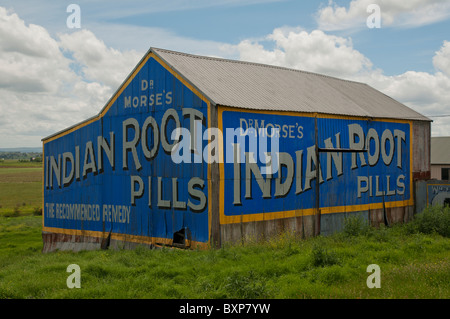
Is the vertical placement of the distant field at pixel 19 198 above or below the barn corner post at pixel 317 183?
below

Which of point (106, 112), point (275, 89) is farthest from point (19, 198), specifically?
point (275, 89)

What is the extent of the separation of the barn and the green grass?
1.98 meters

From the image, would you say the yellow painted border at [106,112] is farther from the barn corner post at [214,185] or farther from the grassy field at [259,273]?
the grassy field at [259,273]

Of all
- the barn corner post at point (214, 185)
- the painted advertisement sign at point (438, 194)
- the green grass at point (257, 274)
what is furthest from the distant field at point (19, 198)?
the painted advertisement sign at point (438, 194)

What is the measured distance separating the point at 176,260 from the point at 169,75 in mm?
7848

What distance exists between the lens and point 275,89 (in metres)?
22.0

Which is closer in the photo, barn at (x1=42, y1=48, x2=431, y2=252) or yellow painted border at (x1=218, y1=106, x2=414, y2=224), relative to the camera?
yellow painted border at (x1=218, y1=106, x2=414, y2=224)

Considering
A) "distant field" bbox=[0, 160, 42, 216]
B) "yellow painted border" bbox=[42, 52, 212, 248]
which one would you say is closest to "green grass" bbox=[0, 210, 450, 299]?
"yellow painted border" bbox=[42, 52, 212, 248]

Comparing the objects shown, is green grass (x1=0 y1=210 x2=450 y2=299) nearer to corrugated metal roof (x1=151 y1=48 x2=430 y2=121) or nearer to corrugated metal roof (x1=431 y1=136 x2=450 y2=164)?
Result: corrugated metal roof (x1=151 y1=48 x2=430 y2=121)

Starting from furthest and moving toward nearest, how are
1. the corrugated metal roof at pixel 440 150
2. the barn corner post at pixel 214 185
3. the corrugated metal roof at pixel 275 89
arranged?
the corrugated metal roof at pixel 440 150 → the corrugated metal roof at pixel 275 89 → the barn corner post at pixel 214 185

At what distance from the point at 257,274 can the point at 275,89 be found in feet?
38.0

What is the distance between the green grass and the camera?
10828mm

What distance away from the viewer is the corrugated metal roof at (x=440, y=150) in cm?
A: 4978

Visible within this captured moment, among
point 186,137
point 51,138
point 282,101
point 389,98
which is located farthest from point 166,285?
point 389,98
